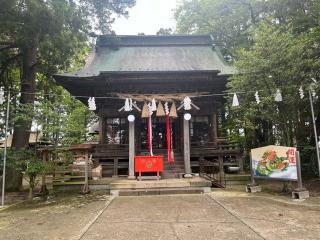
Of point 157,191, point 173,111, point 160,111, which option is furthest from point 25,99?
point 157,191

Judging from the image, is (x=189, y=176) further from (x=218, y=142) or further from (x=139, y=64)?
(x=139, y=64)

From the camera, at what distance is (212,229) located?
5.77m

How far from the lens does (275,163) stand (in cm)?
1012

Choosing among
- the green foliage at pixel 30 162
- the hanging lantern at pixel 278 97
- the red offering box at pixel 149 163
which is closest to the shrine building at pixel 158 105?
the red offering box at pixel 149 163

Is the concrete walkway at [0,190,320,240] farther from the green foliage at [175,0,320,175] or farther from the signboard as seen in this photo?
the green foliage at [175,0,320,175]

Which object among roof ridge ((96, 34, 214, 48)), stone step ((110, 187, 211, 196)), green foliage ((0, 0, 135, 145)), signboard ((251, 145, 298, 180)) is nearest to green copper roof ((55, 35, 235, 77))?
roof ridge ((96, 34, 214, 48))

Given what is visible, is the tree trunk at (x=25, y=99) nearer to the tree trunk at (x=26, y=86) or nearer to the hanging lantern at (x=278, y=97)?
the tree trunk at (x=26, y=86)

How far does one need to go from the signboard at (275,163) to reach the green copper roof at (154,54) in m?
5.50

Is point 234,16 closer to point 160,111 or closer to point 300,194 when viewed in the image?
point 160,111

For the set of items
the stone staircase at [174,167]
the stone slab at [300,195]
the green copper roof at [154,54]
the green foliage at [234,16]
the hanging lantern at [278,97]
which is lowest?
the stone slab at [300,195]

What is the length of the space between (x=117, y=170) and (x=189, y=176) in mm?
3766

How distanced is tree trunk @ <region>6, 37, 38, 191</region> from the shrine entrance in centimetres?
585

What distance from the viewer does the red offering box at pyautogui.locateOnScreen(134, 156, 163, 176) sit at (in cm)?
1239

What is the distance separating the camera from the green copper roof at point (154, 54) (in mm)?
16078
